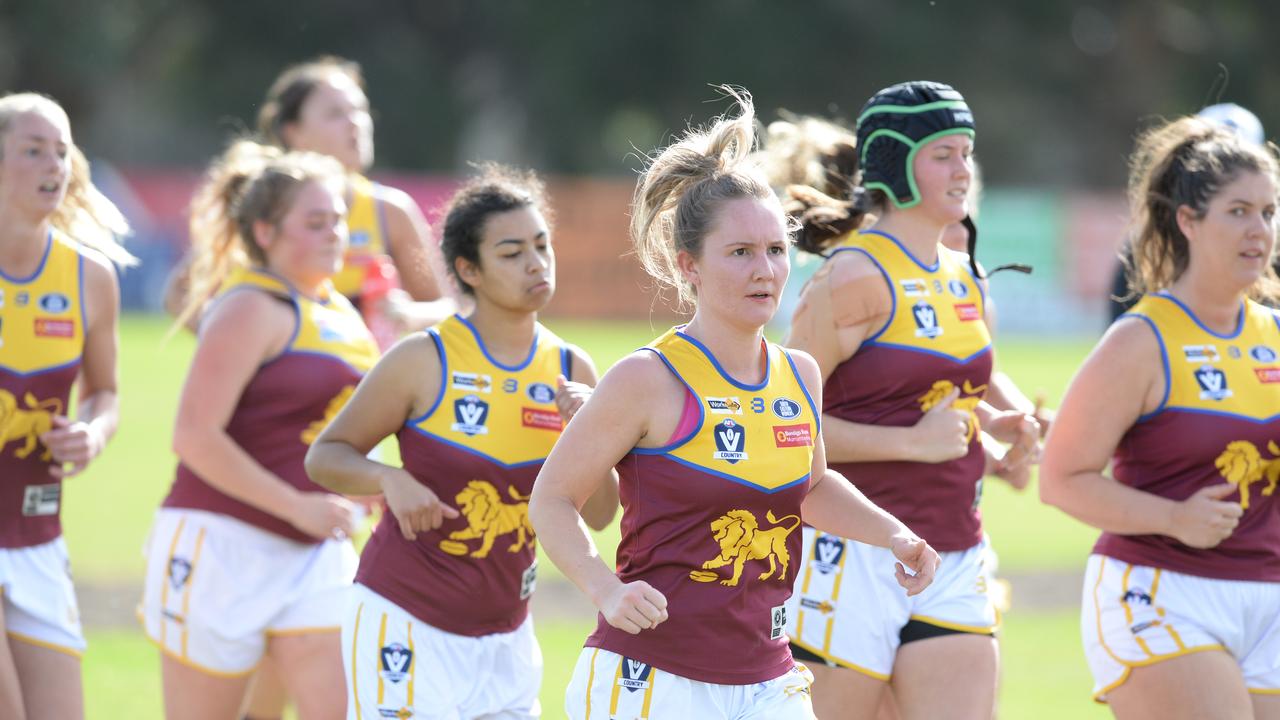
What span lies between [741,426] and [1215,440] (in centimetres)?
168

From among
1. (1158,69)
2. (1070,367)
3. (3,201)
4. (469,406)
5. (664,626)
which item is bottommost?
(1070,367)

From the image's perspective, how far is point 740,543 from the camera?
13.0 ft

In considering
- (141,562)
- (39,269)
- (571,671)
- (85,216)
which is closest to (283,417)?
(39,269)

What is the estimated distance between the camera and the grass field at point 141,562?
8.33 m

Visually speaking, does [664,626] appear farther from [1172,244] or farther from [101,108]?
[101,108]

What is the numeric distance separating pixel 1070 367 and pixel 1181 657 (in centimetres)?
2103

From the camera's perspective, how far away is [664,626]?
3.94m

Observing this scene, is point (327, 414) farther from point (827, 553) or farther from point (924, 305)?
point (924, 305)

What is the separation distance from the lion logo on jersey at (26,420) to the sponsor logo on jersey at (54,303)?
299 millimetres

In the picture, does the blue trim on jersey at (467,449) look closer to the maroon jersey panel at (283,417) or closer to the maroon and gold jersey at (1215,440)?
the maroon jersey panel at (283,417)

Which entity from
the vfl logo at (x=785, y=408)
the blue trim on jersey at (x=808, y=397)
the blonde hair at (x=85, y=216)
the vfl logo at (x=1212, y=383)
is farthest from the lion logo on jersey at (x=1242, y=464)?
the blonde hair at (x=85, y=216)

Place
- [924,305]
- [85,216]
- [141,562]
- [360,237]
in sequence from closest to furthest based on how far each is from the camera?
1. [924,305]
2. [85,216]
3. [360,237]
4. [141,562]

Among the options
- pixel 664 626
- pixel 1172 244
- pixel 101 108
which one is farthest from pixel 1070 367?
pixel 101 108

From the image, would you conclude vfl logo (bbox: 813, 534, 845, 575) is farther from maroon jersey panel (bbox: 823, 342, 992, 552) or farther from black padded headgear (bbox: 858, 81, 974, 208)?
black padded headgear (bbox: 858, 81, 974, 208)
